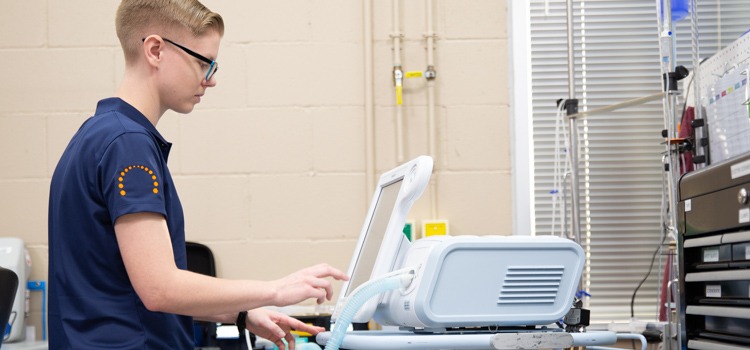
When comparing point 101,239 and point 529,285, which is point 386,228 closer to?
point 529,285

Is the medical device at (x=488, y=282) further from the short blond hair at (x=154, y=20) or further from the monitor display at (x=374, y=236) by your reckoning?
the short blond hair at (x=154, y=20)

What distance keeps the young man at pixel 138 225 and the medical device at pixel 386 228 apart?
0.60 ft

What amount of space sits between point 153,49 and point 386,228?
55cm

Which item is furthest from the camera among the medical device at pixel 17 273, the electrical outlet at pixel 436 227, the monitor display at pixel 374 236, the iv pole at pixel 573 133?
the electrical outlet at pixel 436 227

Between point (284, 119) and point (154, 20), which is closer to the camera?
point (154, 20)

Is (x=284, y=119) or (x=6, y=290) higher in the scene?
(x=284, y=119)

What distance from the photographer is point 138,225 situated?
46.3 inches

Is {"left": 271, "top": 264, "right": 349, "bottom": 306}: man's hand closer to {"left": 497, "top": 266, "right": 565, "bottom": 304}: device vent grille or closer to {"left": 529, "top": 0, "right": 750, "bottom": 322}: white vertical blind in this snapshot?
{"left": 497, "top": 266, "right": 565, "bottom": 304}: device vent grille

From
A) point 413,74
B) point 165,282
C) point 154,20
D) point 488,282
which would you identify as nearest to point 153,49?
point 154,20

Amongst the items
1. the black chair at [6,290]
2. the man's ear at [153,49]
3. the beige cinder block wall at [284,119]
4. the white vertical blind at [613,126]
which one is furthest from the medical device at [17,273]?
the man's ear at [153,49]

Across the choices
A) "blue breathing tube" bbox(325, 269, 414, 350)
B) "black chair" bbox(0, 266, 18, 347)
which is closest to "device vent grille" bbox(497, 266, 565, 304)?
"blue breathing tube" bbox(325, 269, 414, 350)

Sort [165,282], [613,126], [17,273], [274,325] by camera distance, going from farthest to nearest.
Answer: [613,126]
[17,273]
[274,325]
[165,282]

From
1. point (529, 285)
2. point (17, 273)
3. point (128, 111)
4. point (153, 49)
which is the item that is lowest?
point (17, 273)

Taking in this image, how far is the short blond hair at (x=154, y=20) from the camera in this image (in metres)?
1.34
